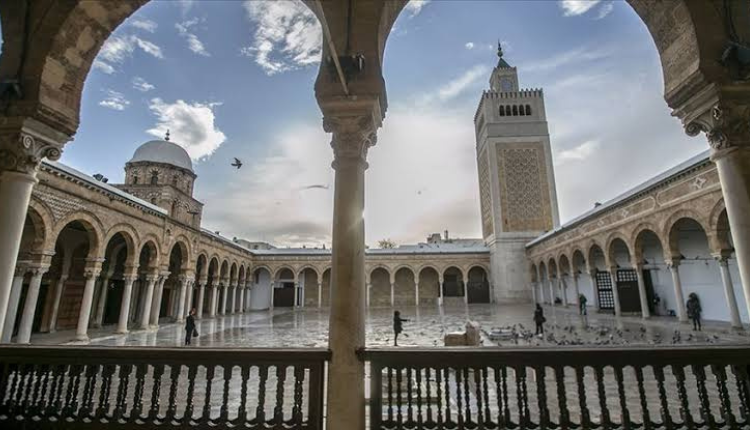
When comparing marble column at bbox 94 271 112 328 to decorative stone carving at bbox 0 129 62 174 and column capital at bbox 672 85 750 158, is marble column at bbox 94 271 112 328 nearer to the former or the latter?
decorative stone carving at bbox 0 129 62 174

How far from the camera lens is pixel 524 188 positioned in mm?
33375

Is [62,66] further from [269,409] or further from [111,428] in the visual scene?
[269,409]

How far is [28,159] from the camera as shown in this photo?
360cm

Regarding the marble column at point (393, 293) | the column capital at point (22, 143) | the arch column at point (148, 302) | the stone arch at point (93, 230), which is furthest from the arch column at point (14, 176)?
the marble column at point (393, 293)

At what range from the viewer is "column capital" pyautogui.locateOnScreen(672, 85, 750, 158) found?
123 inches

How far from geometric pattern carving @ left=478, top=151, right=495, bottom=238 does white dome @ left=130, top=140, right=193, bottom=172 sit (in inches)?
1063

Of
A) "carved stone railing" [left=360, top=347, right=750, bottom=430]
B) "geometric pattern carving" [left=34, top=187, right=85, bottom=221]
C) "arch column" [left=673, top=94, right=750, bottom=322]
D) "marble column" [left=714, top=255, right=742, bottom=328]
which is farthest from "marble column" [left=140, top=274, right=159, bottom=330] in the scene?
"marble column" [left=714, top=255, right=742, bottom=328]

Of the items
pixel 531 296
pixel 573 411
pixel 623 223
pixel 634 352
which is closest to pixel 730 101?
pixel 634 352

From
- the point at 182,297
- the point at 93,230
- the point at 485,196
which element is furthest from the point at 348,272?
the point at 485,196

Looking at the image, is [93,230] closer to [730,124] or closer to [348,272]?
[348,272]

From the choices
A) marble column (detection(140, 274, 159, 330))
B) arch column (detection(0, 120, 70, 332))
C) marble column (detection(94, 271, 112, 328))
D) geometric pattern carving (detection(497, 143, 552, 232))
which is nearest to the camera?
arch column (detection(0, 120, 70, 332))

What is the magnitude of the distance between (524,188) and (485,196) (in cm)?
467

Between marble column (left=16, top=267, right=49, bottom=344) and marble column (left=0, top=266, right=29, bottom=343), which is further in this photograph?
marble column (left=16, top=267, right=49, bottom=344)

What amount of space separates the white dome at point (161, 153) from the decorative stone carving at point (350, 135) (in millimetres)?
28460
